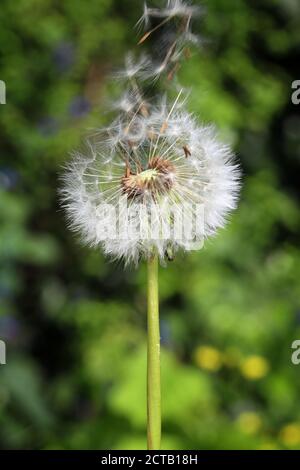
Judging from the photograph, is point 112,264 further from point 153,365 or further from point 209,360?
point 153,365

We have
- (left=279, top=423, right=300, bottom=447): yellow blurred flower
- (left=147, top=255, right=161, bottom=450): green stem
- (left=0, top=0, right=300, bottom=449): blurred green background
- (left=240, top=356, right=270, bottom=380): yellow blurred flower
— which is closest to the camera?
(left=147, top=255, right=161, bottom=450): green stem

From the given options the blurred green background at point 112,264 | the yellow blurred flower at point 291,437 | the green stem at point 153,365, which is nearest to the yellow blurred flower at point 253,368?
the blurred green background at point 112,264

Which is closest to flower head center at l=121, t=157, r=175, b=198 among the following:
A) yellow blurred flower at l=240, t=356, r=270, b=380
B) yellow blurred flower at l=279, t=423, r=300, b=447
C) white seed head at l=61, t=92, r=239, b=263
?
white seed head at l=61, t=92, r=239, b=263

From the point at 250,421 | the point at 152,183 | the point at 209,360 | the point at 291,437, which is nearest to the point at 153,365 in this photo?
the point at 152,183

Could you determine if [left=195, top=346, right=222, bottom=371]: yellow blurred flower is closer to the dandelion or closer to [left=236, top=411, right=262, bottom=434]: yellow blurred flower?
[left=236, top=411, right=262, bottom=434]: yellow blurred flower
